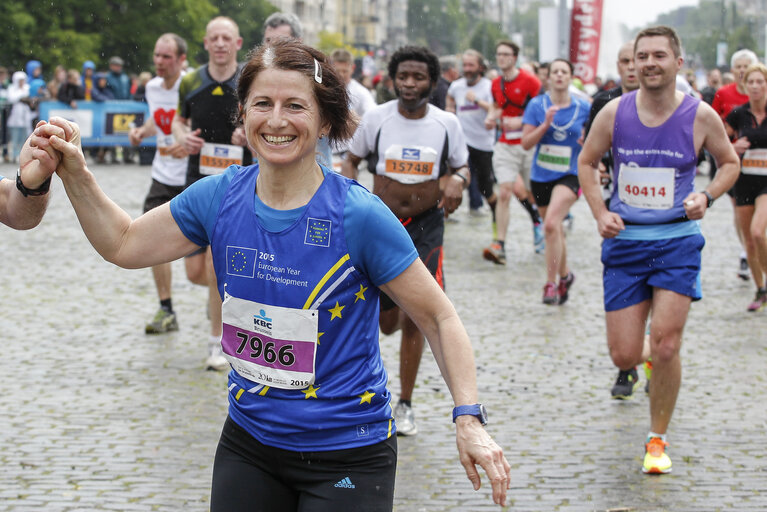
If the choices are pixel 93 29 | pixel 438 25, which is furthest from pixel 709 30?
pixel 93 29

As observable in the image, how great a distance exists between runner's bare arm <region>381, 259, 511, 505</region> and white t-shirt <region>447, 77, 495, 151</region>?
11.5 m

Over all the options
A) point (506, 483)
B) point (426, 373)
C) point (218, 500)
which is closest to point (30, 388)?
point (426, 373)

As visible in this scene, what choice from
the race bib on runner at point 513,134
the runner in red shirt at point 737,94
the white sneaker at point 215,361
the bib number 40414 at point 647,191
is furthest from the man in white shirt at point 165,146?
the runner in red shirt at point 737,94

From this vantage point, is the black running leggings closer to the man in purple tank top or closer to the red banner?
the man in purple tank top

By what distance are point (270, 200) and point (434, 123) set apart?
350cm

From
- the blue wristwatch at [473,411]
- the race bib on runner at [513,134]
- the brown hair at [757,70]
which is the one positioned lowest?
the race bib on runner at [513,134]

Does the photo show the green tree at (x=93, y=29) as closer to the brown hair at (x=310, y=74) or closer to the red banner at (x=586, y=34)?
the red banner at (x=586, y=34)

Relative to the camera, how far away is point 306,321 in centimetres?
304

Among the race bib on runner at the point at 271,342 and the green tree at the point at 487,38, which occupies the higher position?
the race bib on runner at the point at 271,342

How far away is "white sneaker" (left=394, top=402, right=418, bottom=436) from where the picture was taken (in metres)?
6.18

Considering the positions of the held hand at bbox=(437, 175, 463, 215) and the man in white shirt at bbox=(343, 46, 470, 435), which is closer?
the man in white shirt at bbox=(343, 46, 470, 435)

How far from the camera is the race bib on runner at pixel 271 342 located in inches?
120

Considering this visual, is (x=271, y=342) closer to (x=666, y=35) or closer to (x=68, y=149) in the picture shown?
(x=68, y=149)

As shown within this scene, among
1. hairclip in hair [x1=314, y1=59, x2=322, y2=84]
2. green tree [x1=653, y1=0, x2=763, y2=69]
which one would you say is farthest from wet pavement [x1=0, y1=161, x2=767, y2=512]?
green tree [x1=653, y1=0, x2=763, y2=69]
